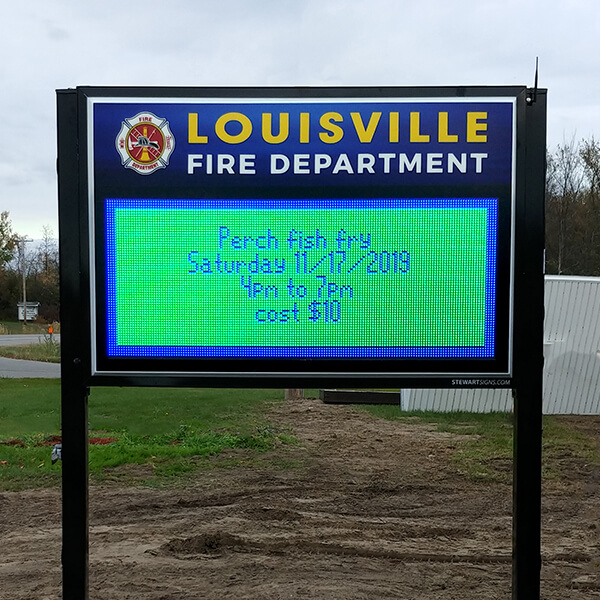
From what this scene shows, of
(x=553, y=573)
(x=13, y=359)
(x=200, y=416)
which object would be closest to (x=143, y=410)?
(x=200, y=416)

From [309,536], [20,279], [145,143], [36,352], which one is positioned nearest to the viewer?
[145,143]

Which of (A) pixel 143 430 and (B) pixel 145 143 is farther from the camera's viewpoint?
(A) pixel 143 430

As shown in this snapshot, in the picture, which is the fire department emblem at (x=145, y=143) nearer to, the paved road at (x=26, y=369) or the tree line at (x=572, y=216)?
the paved road at (x=26, y=369)

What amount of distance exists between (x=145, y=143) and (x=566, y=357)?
Answer: 38.3 feet

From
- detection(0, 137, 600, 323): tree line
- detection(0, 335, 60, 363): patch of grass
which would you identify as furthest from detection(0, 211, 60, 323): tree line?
detection(0, 137, 600, 323): tree line

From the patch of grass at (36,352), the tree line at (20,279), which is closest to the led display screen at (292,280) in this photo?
the patch of grass at (36,352)

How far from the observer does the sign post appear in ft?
12.0

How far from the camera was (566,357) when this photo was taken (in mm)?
13266

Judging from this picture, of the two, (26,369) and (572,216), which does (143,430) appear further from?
(572,216)

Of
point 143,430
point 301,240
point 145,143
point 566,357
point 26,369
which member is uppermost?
point 145,143

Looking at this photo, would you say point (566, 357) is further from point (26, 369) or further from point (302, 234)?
point (26, 369)

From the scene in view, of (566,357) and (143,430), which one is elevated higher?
(566,357)

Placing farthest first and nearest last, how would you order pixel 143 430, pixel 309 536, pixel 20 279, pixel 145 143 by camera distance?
1. pixel 20 279
2. pixel 143 430
3. pixel 309 536
4. pixel 145 143

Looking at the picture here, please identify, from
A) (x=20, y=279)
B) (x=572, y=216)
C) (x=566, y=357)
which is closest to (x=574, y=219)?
(x=572, y=216)
